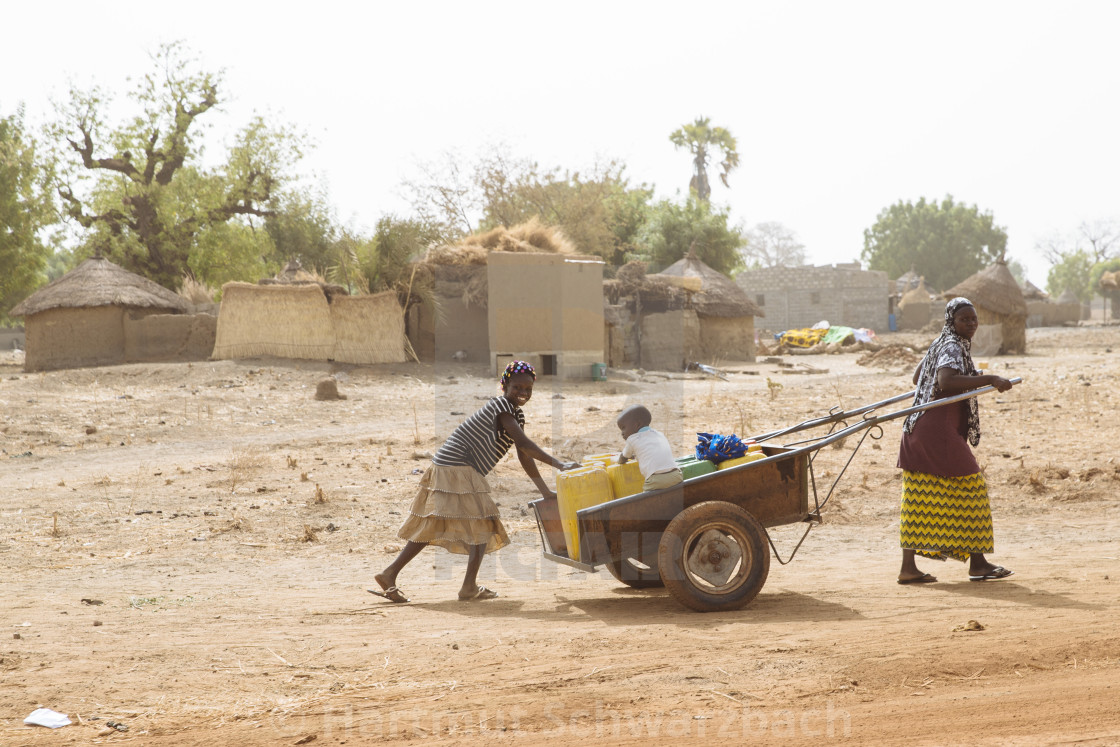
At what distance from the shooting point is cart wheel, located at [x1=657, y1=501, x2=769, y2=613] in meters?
4.54

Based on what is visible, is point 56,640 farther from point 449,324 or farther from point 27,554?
point 449,324

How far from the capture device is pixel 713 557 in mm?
4660

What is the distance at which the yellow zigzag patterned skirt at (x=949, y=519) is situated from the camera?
5.13m

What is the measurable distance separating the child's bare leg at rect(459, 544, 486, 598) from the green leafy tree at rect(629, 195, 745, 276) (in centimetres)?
3377

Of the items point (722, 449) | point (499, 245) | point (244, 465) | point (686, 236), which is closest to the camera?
point (722, 449)

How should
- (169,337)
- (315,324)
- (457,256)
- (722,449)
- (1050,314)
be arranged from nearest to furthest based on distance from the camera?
(722,449), (315,324), (457,256), (169,337), (1050,314)

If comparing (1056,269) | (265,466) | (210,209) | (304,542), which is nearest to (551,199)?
(210,209)

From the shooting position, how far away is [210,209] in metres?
31.1

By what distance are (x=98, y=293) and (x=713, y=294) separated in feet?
53.2

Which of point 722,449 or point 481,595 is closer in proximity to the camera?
point 722,449

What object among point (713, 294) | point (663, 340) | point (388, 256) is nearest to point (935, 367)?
point (388, 256)

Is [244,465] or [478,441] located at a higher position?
[478,441]

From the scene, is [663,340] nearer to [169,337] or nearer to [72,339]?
[169,337]

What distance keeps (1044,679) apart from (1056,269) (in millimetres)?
86709
